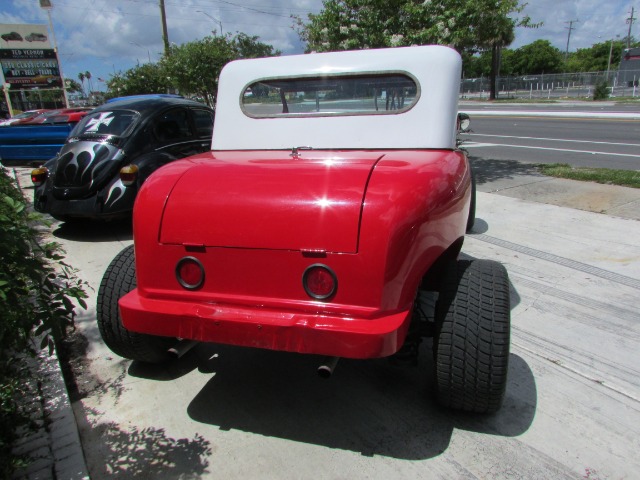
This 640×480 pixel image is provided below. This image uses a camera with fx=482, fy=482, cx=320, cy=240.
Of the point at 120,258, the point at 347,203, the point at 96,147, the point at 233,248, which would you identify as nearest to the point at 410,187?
the point at 347,203

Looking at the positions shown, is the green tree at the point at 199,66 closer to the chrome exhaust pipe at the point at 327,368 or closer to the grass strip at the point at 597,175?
the grass strip at the point at 597,175

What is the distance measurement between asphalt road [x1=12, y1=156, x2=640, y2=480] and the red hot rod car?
24cm

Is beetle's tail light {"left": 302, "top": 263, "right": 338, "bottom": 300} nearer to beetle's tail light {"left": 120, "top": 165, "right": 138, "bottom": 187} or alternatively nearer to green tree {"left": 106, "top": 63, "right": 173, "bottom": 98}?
beetle's tail light {"left": 120, "top": 165, "right": 138, "bottom": 187}

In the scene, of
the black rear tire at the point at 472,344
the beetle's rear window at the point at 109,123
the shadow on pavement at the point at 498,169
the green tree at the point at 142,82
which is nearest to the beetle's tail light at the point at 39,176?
the beetle's rear window at the point at 109,123

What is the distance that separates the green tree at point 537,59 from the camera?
→ 229ft

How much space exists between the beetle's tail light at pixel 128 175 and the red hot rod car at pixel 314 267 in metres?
3.10

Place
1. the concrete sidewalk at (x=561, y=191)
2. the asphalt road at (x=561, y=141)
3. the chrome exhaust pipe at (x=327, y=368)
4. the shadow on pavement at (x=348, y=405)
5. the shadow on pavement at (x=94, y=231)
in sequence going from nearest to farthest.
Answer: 1. the chrome exhaust pipe at (x=327, y=368)
2. the shadow on pavement at (x=348, y=405)
3. the shadow on pavement at (x=94, y=231)
4. the concrete sidewalk at (x=561, y=191)
5. the asphalt road at (x=561, y=141)

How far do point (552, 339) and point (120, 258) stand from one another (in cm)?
288

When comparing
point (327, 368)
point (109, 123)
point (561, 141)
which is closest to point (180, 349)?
point (327, 368)

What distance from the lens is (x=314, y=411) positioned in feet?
8.71

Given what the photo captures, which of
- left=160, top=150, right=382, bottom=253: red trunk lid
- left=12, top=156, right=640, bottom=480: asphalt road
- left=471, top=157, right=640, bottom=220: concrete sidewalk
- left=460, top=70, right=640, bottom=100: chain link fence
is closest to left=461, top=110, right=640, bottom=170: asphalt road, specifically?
left=471, top=157, right=640, bottom=220: concrete sidewalk

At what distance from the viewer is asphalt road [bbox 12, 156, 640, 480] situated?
226 centimetres

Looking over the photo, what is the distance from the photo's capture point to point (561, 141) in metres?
13.9

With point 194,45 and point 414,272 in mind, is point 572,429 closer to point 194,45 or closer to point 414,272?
point 414,272
